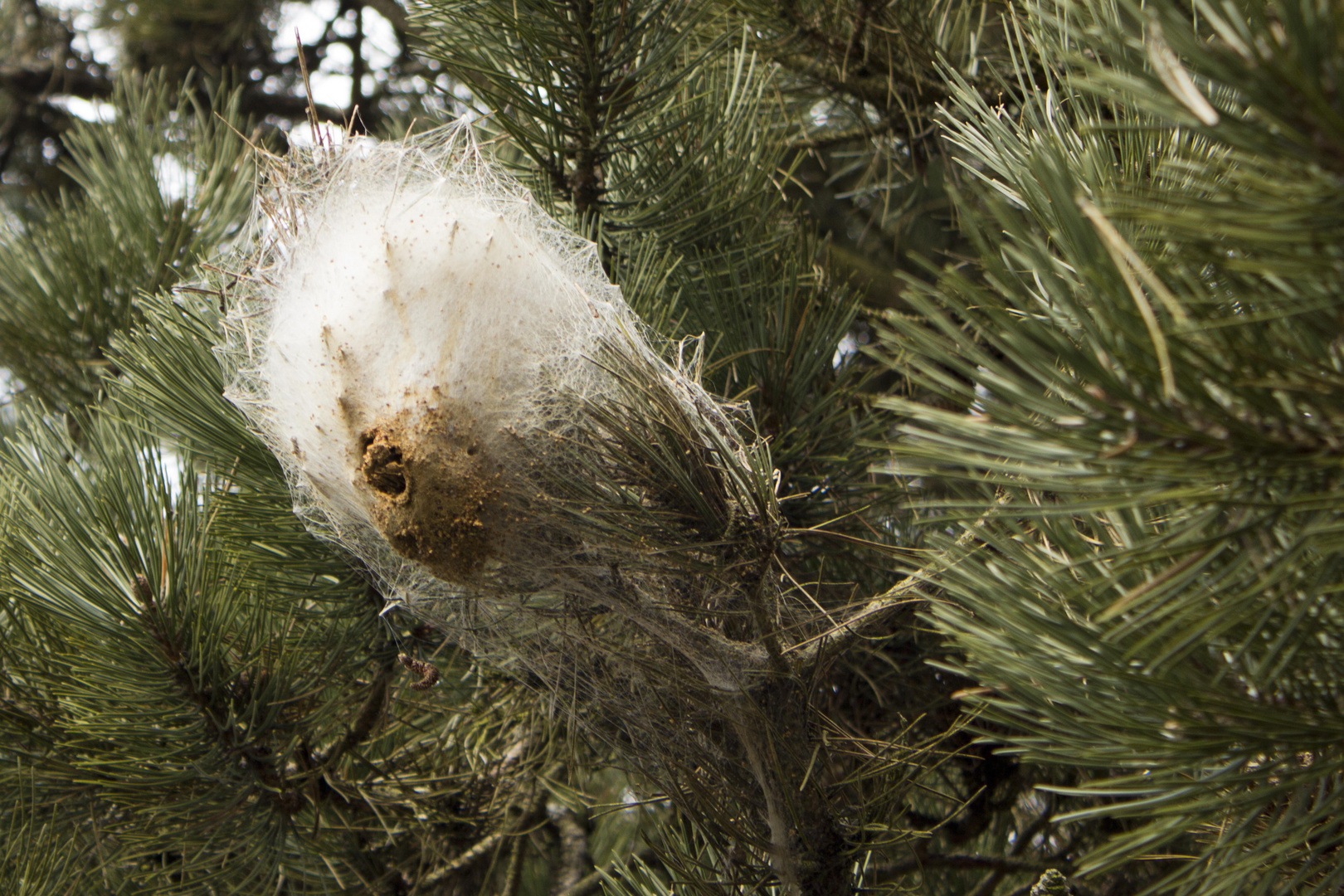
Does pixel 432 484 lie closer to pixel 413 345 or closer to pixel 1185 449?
pixel 413 345

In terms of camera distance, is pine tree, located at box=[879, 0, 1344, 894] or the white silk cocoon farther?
the white silk cocoon

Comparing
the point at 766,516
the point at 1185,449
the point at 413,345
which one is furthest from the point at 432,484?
the point at 1185,449

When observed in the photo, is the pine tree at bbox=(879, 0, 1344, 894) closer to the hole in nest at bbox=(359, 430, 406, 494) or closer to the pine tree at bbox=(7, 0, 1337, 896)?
the pine tree at bbox=(7, 0, 1337, 896)

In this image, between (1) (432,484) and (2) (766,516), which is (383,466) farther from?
(2) (766,516)

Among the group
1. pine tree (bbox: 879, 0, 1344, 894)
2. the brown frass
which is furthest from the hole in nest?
pine tree (bbox: 879, 0, 1344, 894)

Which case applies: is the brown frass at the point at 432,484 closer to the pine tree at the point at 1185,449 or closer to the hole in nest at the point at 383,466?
the hole in nest at the point at 383,466

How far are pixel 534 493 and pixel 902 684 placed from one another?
2.81ft

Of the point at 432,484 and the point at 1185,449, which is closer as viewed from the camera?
the point at 1185,449

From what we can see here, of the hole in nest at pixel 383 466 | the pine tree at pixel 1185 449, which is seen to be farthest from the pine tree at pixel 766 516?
the hole in nest at pixel 383 466

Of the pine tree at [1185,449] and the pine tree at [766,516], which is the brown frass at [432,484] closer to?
the pine tree at [766,516]

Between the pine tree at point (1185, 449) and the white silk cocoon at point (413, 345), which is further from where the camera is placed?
the white silk cocoon at point (413, 345)

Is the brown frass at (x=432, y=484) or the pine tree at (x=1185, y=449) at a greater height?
the pine tree at (x=1185, y=449)

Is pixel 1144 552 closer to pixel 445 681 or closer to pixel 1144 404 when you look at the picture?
pixel 1144 404

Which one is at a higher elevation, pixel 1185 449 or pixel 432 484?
pixel 1185 449
